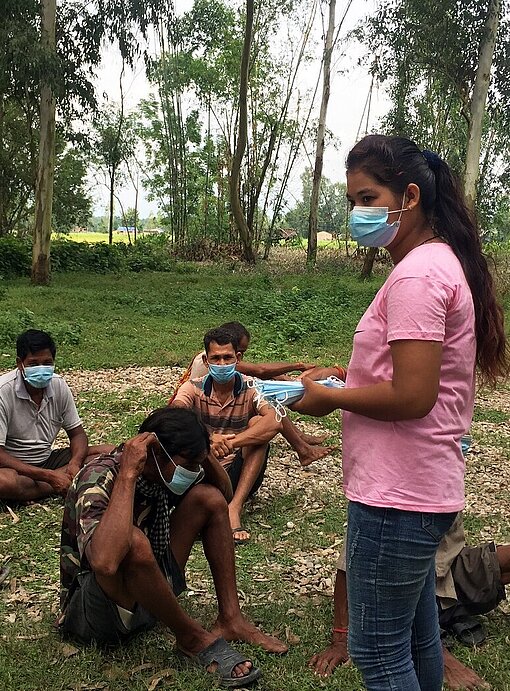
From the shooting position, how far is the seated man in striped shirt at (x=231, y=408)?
14.7 ft

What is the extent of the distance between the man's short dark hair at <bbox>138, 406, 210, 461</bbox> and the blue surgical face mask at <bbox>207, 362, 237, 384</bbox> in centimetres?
160

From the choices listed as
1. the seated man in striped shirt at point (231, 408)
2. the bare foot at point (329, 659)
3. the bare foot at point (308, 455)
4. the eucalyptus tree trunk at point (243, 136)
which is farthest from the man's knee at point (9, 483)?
the eucalyptus tree trunk at point (243, 136)

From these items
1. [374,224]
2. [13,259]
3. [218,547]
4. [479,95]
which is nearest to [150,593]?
[218,547]

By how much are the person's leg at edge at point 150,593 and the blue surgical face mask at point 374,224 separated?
1.41m

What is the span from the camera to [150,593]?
2750 mm

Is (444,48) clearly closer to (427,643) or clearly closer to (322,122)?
Answer: (322,122)

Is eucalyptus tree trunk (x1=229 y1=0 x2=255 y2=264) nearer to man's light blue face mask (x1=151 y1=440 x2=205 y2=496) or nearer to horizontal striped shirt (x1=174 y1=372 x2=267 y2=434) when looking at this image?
horizontal striped shirt (x1=174 y1=372 x2=267 y2=434)

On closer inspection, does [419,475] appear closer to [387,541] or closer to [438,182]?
[387,541]

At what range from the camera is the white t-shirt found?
15.4 ft

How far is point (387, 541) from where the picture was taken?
179cm

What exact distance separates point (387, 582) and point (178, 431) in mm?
1202

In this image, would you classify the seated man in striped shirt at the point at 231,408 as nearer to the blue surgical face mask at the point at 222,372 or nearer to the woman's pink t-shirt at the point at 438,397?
the blue surgical face mask at the point at 222,372

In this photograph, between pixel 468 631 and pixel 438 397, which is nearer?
pixel 438 397

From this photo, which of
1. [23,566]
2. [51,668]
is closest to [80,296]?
[23,566]
